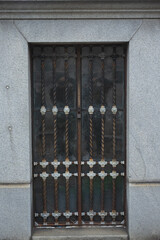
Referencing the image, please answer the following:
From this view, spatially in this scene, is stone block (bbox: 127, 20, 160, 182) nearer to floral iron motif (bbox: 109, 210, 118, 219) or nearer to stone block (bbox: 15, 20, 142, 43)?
stone block (bbox: 15, 20, 142, 43)

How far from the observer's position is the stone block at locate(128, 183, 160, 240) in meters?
5.48

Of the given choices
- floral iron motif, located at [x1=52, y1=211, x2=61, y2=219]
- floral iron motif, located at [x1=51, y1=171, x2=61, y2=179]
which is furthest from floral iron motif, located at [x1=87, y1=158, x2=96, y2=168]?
floral iron motif, located at [x1=52, y1=211, x2=61, y2=219]

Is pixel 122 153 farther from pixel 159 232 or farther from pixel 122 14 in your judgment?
pixel 122 14

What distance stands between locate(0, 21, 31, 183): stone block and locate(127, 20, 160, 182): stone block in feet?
5.88

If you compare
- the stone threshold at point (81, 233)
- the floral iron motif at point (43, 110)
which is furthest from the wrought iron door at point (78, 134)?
the stone threshold at point (81, 233)

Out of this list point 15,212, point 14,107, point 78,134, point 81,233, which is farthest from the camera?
point 78,134

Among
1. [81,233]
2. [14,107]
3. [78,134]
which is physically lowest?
[81,233]

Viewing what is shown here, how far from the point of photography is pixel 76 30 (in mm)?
5270

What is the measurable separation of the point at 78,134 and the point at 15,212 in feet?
5.84

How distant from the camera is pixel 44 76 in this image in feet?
18.7

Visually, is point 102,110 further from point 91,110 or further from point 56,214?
point 56,214

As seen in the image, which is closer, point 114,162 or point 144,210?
point 144,210

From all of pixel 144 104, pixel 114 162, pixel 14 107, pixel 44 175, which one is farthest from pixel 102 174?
pixel 14 107

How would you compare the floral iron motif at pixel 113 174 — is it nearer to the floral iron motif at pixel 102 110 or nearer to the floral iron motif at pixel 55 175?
the floral iron motif at pixel 55 175
